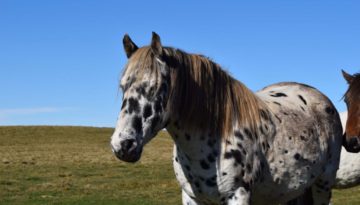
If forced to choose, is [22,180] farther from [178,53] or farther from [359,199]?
[178,53]

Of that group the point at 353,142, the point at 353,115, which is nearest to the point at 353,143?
the point at 353,142

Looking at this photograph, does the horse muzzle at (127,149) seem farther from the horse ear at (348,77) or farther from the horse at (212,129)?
the horse ear at (348,77)

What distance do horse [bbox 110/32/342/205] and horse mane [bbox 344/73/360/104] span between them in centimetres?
104

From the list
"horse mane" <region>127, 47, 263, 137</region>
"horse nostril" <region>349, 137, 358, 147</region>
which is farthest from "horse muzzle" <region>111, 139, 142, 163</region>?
"horse nostril" <region>349, 137, 358, 147</region>

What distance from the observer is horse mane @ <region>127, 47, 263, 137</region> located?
169 inches

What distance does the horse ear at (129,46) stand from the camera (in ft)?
14.3

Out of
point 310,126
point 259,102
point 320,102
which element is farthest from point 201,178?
point 320,102

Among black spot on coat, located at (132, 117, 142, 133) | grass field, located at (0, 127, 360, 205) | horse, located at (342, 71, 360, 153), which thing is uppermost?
black spot on coat, located at (132, 117, 142, 133)

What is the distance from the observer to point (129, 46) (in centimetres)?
436

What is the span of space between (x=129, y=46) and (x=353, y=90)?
2980 millimetres

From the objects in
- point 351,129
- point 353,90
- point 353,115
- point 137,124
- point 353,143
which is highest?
point 137,124

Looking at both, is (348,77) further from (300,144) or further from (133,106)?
(133,106)

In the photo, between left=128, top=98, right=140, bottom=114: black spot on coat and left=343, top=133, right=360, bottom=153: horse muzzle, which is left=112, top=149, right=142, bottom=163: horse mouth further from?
left=343, top=133, right=360, bottom=153: horse muzzle

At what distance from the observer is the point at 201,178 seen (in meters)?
4.47
